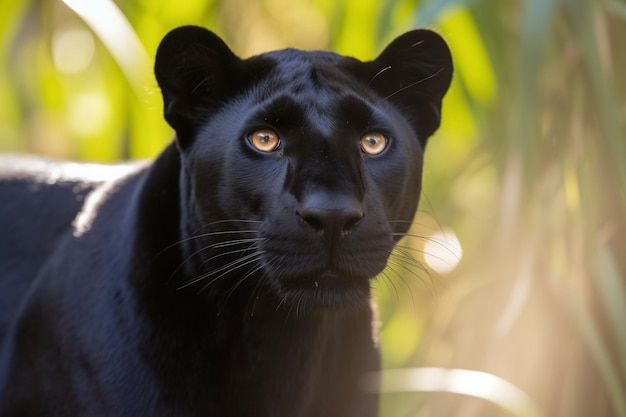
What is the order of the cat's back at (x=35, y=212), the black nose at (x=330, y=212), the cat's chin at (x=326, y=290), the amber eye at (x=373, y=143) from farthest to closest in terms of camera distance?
the cat's back at (x=35, y=212) < the amber eye at (x=373, y=143) < the cat's chin at (x=326, y=290) < the black nose at (x=330, y=212)

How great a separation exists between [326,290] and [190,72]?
0.49 m

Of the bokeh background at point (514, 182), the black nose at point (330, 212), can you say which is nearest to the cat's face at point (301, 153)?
the black nose at point (330, 212)

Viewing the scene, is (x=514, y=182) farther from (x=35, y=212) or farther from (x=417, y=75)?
(x=35, y=212)

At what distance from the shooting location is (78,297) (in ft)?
6.83

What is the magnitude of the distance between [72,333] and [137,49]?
0.80 m

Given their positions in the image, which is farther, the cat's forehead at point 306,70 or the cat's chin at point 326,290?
the cat's forehead at point 306,70

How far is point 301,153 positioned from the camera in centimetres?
177

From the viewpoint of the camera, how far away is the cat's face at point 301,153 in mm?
1722

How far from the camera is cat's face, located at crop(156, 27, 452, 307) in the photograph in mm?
1722

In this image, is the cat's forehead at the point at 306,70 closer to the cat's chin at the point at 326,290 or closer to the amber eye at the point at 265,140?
the amber eye at the point at 265,140

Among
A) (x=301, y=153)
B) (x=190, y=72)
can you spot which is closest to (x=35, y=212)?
(x=190, y=72)

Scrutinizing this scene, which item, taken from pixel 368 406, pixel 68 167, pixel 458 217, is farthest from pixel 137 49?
pixel 458 217

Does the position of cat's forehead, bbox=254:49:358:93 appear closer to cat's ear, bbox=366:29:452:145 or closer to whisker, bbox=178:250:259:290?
cat's ear, bbox=366:29:452:145

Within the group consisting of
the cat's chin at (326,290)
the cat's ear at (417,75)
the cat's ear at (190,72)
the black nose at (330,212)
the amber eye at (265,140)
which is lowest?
the cat's chin at (326,290)
